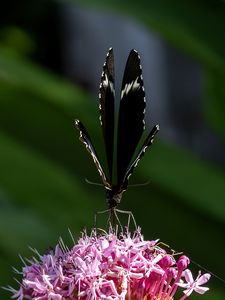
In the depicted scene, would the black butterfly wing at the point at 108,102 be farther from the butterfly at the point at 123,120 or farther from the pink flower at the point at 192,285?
the pink flower at the point at 192,285

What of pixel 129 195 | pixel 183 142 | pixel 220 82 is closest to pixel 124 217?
pixel 129 195

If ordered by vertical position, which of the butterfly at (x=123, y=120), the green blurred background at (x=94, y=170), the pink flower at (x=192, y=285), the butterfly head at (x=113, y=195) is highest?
the butterfly at (x=123, y=120)

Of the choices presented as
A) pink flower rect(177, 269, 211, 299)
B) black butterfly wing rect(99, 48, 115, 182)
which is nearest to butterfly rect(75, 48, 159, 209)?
black butterfly wing rect(99, 48, 115, 182)

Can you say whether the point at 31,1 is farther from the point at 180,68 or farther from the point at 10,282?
the point at 10,282

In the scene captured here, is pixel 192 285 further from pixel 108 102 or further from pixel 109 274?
pixel 108 102

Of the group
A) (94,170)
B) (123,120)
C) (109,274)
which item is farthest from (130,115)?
(94,170)

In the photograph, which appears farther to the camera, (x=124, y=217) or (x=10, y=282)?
(x=124, y=217)

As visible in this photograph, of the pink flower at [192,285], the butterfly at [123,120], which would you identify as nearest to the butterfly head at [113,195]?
the butterfly at [123,120]
